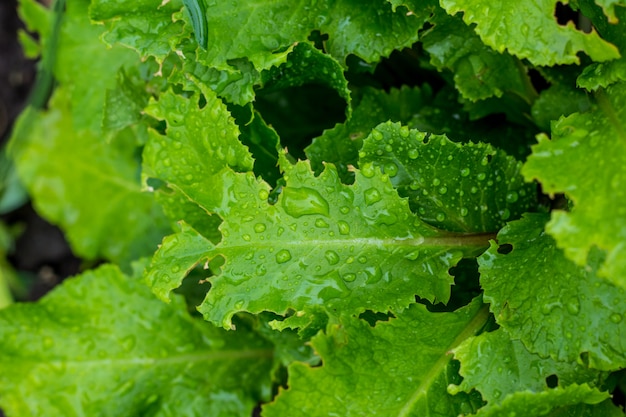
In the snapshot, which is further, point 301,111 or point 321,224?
point 301,111

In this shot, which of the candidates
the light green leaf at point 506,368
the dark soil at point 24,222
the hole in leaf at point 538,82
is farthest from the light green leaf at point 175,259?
the dark soil at point 24,222

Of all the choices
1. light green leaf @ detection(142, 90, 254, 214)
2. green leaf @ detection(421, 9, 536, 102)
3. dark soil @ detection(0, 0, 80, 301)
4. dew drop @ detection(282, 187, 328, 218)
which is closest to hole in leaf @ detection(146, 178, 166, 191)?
light green leaf @ detection(142, 90, 254, 214)

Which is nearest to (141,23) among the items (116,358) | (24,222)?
(116,358)

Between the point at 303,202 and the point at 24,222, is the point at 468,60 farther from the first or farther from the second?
the point at 24,222

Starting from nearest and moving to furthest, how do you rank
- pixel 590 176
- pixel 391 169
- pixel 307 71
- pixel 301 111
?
1. pixel 590 176
2. pixel 391 169
3. pixel 307 71
4. pixel 301 111

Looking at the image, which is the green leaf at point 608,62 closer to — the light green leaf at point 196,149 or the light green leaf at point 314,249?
the light green leaf at point 314,249

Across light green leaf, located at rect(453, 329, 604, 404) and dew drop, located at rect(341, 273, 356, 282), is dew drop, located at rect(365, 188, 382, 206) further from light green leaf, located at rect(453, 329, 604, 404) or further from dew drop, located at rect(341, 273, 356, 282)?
light green leaf, located at rect(453, 329, 604, 404)
